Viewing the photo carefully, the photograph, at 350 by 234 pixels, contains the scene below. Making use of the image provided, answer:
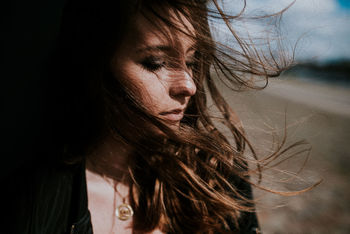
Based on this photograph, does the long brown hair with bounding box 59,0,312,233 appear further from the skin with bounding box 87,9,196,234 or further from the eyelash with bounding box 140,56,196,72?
the eyelash with bounding box 140,56,196,72

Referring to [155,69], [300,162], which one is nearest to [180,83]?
[155,69]

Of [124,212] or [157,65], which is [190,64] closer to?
[157,65]

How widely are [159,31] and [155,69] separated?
0.15m

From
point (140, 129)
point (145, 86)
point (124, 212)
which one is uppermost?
point (145, 86)

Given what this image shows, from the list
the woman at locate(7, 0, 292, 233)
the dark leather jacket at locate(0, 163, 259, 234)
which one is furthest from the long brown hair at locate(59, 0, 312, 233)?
the dark leather jacket at locate(0, 163, 259, 234)

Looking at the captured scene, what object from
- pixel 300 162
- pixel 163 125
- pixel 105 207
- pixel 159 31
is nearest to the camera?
pixel 159 31

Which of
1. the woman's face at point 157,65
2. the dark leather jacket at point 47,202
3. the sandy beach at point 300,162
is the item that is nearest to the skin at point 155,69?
the woman's face at point 157,65

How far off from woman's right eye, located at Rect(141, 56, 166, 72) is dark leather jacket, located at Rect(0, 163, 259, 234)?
560 mm

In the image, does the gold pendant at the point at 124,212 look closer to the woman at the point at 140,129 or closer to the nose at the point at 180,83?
the woman at the point at 140,129

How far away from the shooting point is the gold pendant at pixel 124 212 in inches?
48.0

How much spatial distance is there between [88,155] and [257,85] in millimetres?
937

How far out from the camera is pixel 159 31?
37.2 inches

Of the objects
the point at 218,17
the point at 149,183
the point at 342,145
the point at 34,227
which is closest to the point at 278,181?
the point at 149,183

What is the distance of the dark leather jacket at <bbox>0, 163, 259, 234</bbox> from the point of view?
3.17 ft
